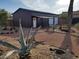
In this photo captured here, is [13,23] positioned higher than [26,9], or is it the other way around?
[26,9]

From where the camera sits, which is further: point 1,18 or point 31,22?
point 31,22

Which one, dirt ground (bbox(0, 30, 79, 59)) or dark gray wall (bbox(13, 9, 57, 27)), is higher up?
dark gray wall (bbox(13, 9, 57, 27))

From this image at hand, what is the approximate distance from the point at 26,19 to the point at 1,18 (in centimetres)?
812

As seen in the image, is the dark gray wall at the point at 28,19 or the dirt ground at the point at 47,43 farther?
the dark gray wall at the point at 28,19

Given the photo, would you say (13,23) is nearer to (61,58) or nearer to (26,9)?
(26,9)

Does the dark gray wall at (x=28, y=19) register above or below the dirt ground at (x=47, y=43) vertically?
above

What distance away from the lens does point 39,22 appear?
3281cm

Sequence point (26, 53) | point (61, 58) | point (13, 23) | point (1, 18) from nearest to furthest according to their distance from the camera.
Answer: point (26, 53)
point (61, 58)
point (1, 18)
point (13, 23)

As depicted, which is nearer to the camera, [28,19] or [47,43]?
[47,43]

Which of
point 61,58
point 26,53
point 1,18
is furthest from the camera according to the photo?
point 1,18

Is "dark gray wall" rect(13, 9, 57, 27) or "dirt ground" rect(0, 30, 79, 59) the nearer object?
"dirt ground" rect(0, 30, 79, 59)

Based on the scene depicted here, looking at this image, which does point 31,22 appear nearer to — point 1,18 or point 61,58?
point 1,18

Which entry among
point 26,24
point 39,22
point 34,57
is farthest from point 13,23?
point 34,57

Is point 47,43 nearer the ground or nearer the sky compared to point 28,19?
nearer the ground
